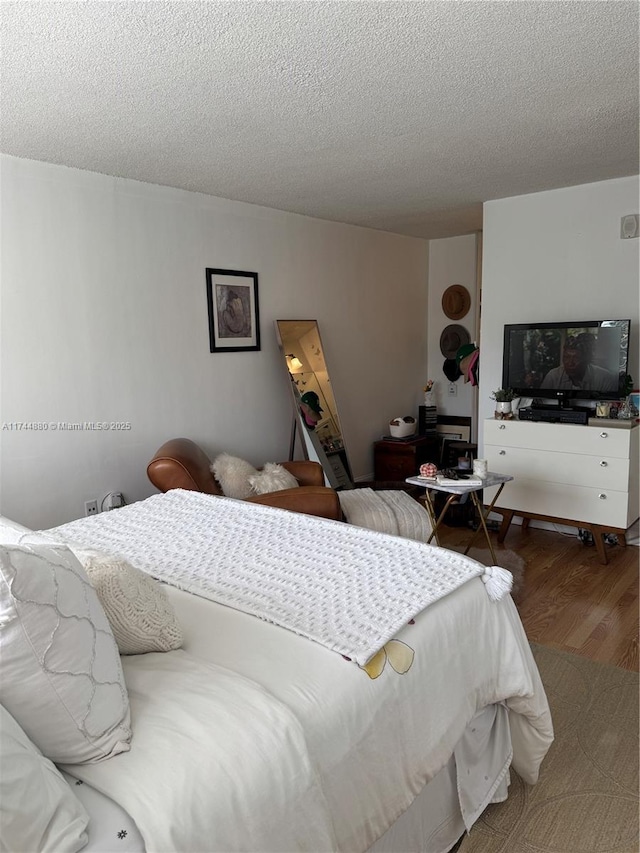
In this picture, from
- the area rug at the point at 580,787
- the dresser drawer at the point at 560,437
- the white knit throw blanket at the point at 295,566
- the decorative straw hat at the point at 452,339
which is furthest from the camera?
the decorative straw hat at the point at 452,339

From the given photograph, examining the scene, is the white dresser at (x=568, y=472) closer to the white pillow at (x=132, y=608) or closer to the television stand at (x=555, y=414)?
the television stand at (x=555, y=414)

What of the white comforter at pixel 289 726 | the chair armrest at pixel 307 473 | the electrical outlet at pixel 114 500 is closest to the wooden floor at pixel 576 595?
the chair armrest at pixel 307 473

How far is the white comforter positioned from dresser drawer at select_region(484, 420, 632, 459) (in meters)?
2.52

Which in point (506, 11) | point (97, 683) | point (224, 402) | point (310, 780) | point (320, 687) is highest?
point (506, 11)

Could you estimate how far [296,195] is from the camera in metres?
4.25

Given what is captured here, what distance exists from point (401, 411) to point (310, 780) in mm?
5187

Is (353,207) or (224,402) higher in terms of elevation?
(353,207)

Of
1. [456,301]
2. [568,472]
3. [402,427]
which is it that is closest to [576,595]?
[568,472]

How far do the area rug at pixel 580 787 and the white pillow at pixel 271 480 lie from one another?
1858mm

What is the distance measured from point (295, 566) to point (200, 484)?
1.53 m

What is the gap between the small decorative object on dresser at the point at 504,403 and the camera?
4.45 meters

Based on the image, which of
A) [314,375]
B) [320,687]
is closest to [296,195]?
[314,375]

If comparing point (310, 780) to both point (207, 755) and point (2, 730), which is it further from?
point (2, 730)

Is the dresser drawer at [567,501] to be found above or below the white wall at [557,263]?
below
